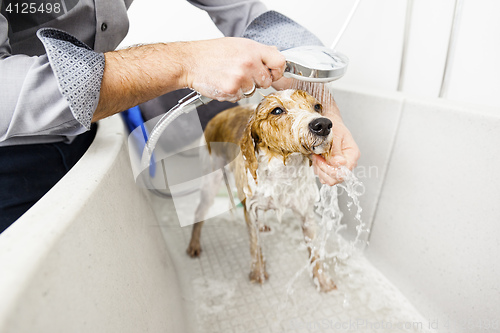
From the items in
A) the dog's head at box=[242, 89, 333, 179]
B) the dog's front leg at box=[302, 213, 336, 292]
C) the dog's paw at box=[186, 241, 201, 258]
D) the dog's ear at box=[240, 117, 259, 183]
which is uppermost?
the dog's head at box=[242, 89, 333, 179]

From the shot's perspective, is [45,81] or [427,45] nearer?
[45,81]

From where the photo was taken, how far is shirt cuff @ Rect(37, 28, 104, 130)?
552mm

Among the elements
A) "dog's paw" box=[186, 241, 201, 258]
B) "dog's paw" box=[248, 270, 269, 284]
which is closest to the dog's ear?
"dog's paw" box=[248, 270, 269, 284]

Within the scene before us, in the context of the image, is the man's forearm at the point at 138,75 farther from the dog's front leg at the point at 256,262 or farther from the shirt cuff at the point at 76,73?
the dog's front leg at the point at 256,262

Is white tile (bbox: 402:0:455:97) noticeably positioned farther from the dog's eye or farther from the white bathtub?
the dog's eye

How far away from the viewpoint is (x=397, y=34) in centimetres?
156

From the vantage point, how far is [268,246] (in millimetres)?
1445

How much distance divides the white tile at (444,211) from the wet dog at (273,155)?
303 millimetres

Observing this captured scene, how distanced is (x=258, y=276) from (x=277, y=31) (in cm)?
93

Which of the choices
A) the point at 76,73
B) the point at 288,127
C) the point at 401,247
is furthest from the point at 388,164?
the point at 76,73

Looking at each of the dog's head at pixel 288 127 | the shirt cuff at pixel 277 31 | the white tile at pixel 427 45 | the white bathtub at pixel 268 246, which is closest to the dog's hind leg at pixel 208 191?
the white bathtub at pixel 268 246

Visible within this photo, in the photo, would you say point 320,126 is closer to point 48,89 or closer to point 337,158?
point 337,158

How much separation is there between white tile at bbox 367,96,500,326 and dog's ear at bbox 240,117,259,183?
0.53 meters

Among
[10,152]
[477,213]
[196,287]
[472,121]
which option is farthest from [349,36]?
[10,152]
